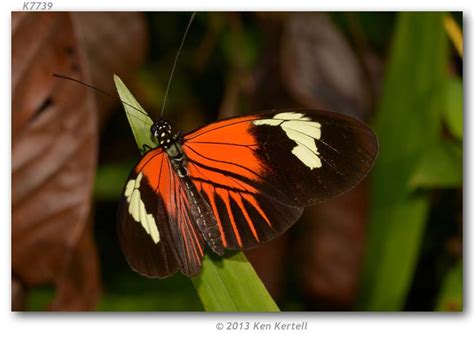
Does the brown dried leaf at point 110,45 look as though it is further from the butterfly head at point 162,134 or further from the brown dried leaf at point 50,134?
the butterfly head at point 162,134

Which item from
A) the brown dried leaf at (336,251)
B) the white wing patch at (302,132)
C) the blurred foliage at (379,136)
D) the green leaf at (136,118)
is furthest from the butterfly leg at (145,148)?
the brown dried leaf at (336,251)

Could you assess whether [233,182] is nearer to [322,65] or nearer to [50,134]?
[50,134]

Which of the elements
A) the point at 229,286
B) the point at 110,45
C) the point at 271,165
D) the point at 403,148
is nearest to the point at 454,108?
the point at 403,148

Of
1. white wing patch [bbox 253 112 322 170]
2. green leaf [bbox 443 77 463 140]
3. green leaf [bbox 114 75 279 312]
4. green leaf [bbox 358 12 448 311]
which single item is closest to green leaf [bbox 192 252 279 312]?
green leaf [bbox 114 75 279 312]

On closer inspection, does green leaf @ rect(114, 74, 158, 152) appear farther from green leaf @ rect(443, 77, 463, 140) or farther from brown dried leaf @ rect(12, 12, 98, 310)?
green leaf @ rect(443, 77, 463, 140)

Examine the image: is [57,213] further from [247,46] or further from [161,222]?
[247,46]
